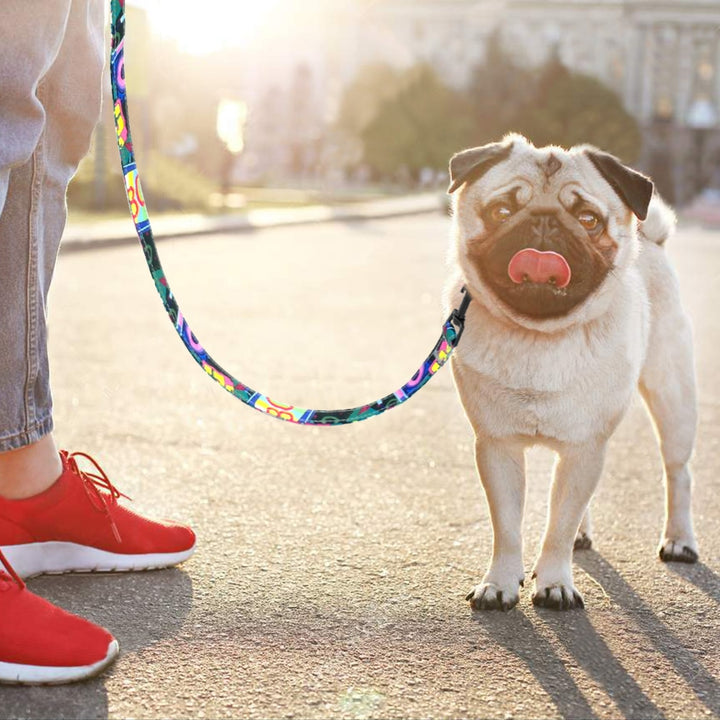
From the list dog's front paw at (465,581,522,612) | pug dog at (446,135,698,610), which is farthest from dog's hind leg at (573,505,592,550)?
dog's front paw at (465,581,522,612)

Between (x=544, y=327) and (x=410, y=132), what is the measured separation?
6089cm

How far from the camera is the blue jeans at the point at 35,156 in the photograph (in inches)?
77.9

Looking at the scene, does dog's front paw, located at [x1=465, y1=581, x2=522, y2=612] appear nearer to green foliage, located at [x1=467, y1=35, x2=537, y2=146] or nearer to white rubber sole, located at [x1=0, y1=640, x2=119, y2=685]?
white rubber sole, located at [x1=0, y1=640, x2=119, y2=685]

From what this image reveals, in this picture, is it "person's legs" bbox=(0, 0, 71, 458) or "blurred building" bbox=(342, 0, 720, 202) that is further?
"blurred building" bbox=(342, 0, 720, 202)

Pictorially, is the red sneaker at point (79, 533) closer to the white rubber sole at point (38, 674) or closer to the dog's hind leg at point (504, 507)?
the white rubber sole at point (38, 674)

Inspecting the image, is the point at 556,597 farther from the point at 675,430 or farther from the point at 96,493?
the point at 96,493

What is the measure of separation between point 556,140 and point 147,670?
5447 centimetres

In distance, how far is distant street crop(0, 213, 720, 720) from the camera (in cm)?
197

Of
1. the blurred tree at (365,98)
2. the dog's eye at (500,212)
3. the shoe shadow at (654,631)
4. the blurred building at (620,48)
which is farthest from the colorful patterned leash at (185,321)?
the blurred building at (620,48)

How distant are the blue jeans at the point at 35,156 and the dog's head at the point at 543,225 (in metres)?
0.85

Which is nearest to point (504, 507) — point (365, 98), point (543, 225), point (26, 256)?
point (543, 225)

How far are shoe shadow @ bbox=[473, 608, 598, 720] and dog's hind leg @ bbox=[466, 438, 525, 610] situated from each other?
78 millimetres

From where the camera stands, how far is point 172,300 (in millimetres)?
2436

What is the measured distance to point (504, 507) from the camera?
2.49 m
